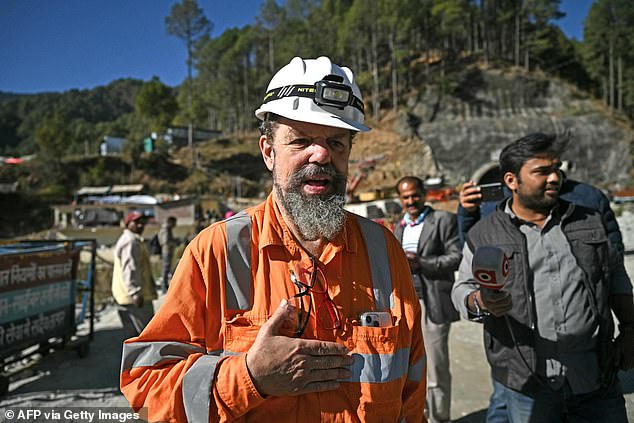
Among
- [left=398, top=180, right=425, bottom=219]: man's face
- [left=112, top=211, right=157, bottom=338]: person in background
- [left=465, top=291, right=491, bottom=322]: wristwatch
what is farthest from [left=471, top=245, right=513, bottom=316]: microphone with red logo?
[left=112, top=211, right=157, bottom=338]: person in background

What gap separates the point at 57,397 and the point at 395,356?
452cm

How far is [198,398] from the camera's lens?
1.29 metres

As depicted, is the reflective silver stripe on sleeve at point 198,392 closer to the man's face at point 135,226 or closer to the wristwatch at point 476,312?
the wristwatch at point 476,312

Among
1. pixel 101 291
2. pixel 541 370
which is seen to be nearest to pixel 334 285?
pixel 541 370

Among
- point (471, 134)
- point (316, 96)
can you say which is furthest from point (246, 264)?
point (471, 134)

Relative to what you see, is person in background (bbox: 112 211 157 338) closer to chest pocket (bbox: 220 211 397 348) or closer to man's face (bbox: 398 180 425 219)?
man's face (bbox: 398 180 425 219)

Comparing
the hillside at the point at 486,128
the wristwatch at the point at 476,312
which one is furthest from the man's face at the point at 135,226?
the hillside at the point at 486,128

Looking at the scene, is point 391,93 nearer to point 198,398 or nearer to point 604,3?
point 604,3

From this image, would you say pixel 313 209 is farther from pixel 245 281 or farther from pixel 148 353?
pixel 148 353

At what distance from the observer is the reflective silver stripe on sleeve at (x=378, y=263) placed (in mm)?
1566

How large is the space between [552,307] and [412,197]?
1.98 m

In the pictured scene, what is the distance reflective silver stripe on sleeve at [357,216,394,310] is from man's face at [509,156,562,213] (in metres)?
1.15

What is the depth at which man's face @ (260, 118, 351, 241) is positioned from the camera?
5.35 ft

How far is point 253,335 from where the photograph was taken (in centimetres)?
139
